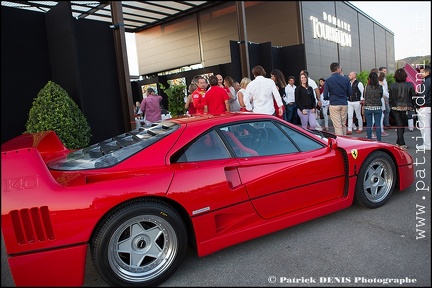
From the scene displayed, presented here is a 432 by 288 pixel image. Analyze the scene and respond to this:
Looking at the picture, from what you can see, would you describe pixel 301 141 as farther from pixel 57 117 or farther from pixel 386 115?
pixel 386 115

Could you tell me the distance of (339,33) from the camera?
186 inches

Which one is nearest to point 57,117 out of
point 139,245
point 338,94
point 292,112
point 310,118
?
point 139,245

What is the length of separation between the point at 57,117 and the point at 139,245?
4.10 meters

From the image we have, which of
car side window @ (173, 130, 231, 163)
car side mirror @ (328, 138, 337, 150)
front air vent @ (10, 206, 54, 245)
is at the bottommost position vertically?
front air vent @ (10, 206, 54, 245)

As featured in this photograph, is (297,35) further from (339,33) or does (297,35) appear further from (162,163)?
(162,163)

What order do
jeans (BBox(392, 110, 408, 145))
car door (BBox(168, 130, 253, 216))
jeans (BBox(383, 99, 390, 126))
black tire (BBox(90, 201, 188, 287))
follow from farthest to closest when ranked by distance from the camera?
1. jeans (BBox(383, 99, 390, 126))
2. jeans (BBox(392, 110, 408, 145))
3. car door (BBox(168, 130, 253, 216))
4. black tire (BBox(90, 201, 188, 287))

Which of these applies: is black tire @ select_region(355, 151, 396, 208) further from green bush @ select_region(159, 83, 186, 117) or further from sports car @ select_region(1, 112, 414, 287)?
green bush @ select_region(159, 83, 186, 117)

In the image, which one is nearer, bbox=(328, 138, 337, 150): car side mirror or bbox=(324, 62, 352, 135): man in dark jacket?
bbox=(328, 138, 337, 150): car side mirror

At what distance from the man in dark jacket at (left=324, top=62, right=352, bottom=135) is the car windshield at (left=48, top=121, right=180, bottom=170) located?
14.2 ft

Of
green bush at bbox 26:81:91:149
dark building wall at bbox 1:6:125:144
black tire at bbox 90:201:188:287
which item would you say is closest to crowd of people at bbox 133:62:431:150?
dark building wall at bbox 1:6:125:144

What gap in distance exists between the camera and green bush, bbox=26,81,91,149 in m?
5.51

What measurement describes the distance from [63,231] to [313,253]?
1.79 m

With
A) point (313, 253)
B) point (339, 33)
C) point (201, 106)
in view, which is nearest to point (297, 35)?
point (339, 33)

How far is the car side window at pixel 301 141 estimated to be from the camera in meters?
2.97
